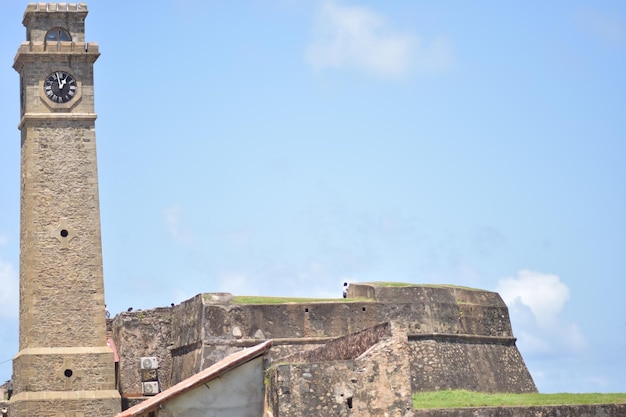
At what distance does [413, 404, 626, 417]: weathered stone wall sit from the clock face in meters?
13.2

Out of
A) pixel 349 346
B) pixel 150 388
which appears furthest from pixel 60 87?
pixel 349 346

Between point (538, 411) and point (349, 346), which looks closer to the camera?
point (349, 346)

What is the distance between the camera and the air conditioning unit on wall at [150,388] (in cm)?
3359

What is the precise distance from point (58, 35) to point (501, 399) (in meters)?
14.3

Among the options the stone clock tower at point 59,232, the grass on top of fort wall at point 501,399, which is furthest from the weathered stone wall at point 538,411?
the stone clock tower at point 59,232

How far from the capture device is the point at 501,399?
1127 inches

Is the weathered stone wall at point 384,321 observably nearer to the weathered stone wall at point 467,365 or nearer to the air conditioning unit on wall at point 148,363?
the weathered stone wall at point 467,365

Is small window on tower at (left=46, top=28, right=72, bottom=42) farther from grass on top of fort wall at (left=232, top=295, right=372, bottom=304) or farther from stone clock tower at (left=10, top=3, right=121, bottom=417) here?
grass on top of fort wall at (left=232, top=295, right=372, bottom=304)

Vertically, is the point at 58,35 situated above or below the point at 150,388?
above

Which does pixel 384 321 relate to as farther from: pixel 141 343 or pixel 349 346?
pixel 349 346

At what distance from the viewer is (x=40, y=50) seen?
34.0 metres

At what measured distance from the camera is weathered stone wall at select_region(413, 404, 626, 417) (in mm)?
26031

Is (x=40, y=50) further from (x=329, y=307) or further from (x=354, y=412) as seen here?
(x=354, y=412)

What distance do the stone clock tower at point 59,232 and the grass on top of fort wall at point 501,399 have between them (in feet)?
26.5
